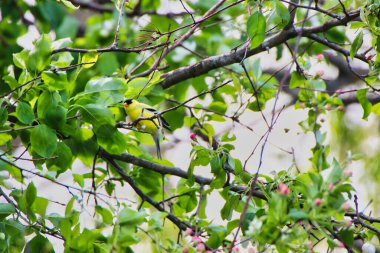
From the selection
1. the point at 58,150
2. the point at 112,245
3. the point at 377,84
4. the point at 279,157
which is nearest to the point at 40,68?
the point at 58,150

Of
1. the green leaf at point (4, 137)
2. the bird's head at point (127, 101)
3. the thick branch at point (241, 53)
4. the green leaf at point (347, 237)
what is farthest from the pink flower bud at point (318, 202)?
the green leaf at point (4, 137)

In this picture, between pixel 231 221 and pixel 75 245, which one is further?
pixel 231 221

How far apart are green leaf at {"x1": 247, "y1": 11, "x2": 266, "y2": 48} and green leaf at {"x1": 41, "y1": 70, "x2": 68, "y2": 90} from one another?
592mm

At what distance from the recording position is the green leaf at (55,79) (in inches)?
87.4

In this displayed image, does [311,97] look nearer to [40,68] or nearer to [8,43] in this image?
[40,68]

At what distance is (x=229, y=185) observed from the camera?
2525 mm

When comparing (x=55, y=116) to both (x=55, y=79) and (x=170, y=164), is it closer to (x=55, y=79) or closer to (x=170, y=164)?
(x=55, y=79)

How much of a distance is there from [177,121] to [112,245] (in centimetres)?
175

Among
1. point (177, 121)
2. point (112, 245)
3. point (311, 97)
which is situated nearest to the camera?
point (112, 245)

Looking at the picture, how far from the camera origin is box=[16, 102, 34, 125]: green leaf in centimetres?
228

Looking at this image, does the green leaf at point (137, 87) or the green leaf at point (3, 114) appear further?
the green leaf at point (137, 87)

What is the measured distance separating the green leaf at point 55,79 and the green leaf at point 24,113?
0.10 m

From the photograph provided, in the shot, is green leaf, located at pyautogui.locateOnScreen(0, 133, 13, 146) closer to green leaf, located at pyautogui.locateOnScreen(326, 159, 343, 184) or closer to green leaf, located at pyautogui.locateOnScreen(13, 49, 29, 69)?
green leaf, located at pyautogui.locateOnScreen(13, 49, 29, 69)

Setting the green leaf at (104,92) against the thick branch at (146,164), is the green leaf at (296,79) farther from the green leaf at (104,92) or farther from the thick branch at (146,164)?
the green leaf at (104,92)
